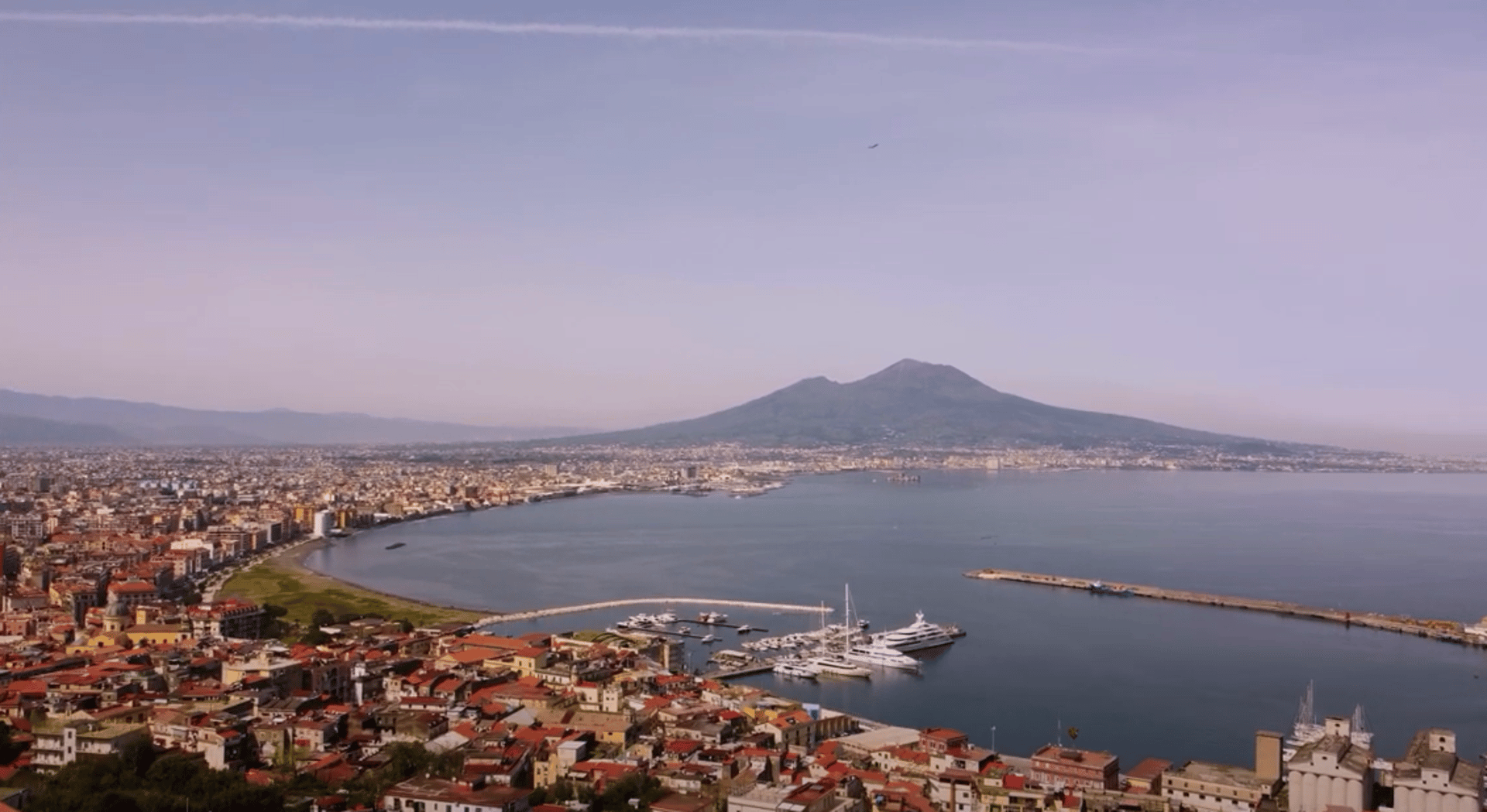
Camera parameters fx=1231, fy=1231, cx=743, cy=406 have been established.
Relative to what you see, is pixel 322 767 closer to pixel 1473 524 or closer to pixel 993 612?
pixel 993 612

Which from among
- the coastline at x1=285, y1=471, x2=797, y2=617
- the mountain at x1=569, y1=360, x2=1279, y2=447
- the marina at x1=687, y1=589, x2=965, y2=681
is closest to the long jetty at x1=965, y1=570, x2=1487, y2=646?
the marina at x1=687, y1=589, x2=965, y2=681

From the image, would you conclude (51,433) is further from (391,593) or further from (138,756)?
(138,756)

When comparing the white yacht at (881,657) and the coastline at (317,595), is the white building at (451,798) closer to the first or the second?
the white yacht at (881,657)

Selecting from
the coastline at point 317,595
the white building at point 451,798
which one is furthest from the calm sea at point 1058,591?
the white building at point 451,798

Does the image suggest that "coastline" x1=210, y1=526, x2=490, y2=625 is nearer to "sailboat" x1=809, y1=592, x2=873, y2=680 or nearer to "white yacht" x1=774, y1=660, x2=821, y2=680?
"white yacht" x1=774, y1=660, x2=821, y2=680

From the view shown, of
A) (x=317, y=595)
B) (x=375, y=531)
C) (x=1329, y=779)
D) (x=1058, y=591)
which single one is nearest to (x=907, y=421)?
(x=375, y=531)

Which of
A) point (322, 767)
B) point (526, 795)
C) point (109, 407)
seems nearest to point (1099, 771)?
point (526, 795)
